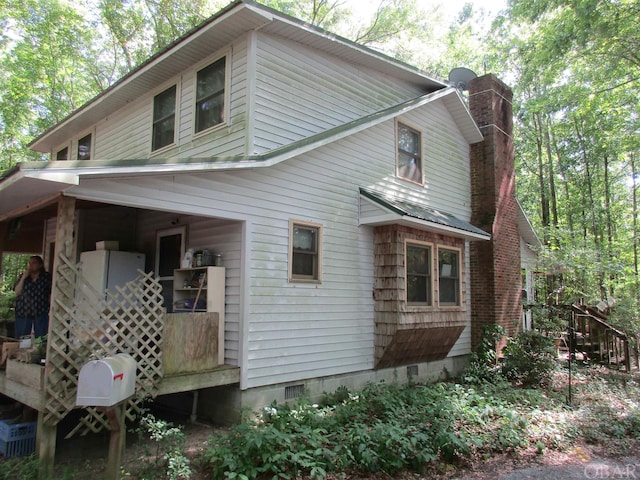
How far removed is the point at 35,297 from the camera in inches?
285

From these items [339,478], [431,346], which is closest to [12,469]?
[339,478]

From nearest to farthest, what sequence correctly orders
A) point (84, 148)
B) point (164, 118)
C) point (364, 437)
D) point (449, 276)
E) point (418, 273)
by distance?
point (364, 437)
point (418, 273)
point (164, 118)
point (449, 276)
point (84, 148)

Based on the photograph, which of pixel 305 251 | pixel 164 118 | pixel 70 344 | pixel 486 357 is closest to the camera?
pixel 70 344

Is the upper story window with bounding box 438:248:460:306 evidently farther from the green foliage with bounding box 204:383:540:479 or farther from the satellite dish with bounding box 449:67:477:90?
the satellite dish with bounding box 449:67:477:90

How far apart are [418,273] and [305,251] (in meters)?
2.78

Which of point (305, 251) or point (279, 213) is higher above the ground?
point (279, 213)

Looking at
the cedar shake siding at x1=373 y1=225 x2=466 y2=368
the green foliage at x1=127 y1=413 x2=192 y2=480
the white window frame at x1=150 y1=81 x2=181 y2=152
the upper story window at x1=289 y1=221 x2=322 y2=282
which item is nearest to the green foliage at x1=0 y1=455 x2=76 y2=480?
the green foliage at x1=127 y1=413 x2=192 y2=480

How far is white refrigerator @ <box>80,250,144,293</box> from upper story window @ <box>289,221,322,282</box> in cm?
352

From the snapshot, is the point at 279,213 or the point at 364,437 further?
the point at 279,213

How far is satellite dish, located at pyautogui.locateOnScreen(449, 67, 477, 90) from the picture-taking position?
544 inches

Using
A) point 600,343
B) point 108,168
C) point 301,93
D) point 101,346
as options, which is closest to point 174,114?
point 301,93

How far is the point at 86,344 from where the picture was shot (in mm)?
5344

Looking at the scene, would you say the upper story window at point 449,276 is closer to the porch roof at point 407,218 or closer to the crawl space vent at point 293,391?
the porch roof at point 407,218

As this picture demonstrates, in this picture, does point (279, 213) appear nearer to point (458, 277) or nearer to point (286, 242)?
point (286, 242)
